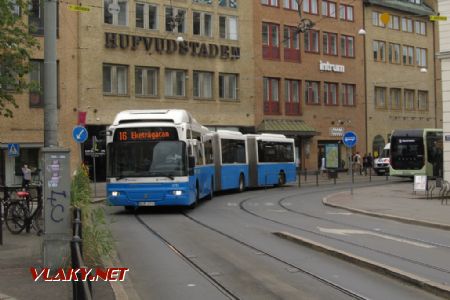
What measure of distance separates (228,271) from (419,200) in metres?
16.2

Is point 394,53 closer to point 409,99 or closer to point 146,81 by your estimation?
point 409,99

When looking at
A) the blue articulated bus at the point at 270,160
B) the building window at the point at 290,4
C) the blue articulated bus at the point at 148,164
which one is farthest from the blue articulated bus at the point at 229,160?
the building window at the point at 290,4

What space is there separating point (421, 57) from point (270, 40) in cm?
2090

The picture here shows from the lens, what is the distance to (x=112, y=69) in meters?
42.5

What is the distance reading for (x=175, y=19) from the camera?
44531 millimetres

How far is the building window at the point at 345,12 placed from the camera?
2272 inches

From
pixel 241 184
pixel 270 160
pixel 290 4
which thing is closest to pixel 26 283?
pixel 241 184

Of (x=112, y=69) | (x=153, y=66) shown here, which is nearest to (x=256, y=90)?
(x=153, y=66)

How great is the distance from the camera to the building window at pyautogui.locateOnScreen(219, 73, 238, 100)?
4847cm

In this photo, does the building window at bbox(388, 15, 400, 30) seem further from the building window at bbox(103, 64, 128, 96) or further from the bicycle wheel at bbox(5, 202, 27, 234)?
the bicycle wheel at bbox(5, 202, 27, 234)

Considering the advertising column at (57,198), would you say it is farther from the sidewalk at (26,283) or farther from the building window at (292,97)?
the building window at (292,97)

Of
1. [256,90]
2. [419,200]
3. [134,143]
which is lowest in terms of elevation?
[419,200]

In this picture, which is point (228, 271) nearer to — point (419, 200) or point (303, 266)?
point (303, 266)

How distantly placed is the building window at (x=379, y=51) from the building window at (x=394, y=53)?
0.99m
